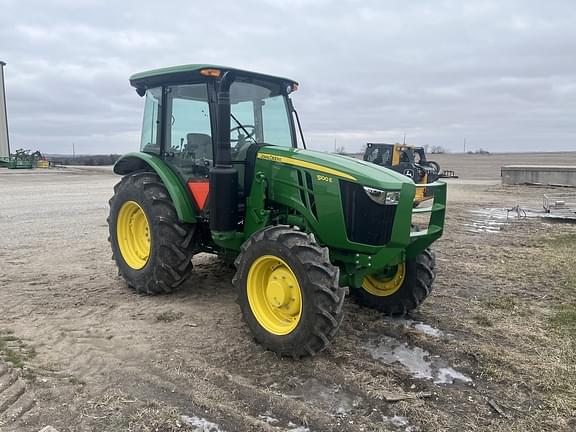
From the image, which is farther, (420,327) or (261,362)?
(420,327)

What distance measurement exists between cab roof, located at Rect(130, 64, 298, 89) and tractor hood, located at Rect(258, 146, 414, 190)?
0.85m

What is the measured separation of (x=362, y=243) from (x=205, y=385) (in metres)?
1.71

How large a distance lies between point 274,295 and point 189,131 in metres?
2.18

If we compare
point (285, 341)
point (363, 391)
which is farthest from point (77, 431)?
point (363, 391)

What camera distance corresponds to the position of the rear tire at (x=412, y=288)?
486cm

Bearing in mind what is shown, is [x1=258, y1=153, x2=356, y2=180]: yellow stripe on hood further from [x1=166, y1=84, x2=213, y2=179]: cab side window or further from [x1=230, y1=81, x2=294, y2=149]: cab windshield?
[x1=166, y1=84, x2=213, y2=179]: cab side window

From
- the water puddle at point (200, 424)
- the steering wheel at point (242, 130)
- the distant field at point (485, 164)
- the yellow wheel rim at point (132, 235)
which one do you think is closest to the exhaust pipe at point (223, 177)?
the steering wheel at point (242, 130)

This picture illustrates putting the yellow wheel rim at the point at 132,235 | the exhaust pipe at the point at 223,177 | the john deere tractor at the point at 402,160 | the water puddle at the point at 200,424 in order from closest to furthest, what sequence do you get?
the water puddle at the point at 200,424
the exhaust pipe at the point at 223,177
the yellow wheel rim at the point at 132,235
the john deere tractor at the point at 402,160

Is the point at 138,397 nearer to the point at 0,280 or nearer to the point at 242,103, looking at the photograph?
the point at 242,103

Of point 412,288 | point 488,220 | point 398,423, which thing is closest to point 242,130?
point 412,288

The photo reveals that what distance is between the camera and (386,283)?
16.9 ft

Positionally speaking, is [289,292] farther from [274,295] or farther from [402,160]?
[402,160]

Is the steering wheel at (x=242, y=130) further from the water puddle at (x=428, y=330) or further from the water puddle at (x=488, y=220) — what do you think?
the water puddle at (x=488, y=220)

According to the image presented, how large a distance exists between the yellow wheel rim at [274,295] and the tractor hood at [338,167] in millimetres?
926
